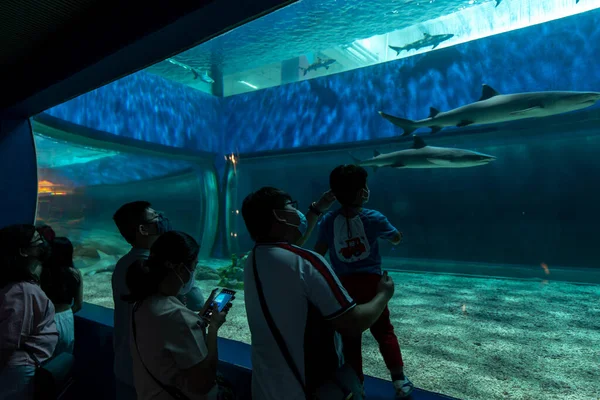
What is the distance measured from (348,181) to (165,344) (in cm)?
126

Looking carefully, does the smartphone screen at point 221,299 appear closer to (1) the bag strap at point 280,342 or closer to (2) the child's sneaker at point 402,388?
(1) the bag strap at point 280,342

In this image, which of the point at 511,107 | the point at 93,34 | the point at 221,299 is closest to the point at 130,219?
the point at 221,299

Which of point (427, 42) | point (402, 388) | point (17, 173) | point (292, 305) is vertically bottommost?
point (402, 388)

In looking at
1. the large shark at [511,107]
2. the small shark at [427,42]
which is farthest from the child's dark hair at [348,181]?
the small shark at [427,42]

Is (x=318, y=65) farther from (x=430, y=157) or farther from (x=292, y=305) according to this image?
(x=292, y=305)

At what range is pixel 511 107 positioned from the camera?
19.1 feet

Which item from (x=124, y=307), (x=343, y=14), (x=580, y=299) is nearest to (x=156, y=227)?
(x=124, y=307)

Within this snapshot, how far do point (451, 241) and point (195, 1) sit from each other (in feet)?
37.7

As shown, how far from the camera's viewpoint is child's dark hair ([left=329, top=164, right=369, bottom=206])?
206cm

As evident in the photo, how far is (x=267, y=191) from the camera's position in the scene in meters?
1.46

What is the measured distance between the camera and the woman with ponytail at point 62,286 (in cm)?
258

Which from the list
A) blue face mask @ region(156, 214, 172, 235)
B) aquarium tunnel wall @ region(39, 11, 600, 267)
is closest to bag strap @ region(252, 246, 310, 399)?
blue face mask @ region(156, 214, 172, 235)

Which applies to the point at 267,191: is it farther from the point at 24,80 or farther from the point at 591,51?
the point at 591,51

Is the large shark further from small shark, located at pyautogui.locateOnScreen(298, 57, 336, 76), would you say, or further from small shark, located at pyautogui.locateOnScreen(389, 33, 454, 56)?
small shark, located at pyautogui.locateOnScreen(298, 57, 336, 76)
